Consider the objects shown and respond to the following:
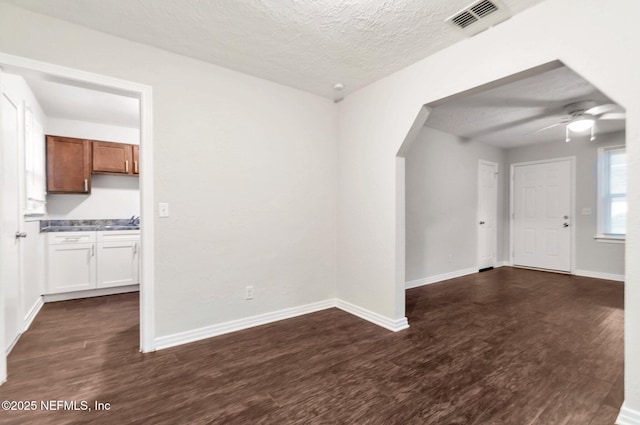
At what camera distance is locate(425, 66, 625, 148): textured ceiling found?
10.3 feet

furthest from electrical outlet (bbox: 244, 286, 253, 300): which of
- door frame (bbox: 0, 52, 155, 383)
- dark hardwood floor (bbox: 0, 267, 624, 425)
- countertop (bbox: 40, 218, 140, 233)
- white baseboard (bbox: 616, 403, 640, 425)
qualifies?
white baseboard (bbox: 616, 403, 640, 425)

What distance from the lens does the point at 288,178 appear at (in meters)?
3.26

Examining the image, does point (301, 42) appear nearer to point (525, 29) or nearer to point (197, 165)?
point (197, 165)

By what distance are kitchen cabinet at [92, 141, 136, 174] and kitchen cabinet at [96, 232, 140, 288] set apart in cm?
107

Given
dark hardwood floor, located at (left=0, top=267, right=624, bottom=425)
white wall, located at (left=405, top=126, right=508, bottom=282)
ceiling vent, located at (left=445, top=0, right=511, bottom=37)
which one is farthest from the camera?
white wall, located at (left=405, top=126, right=508, bottom=282)

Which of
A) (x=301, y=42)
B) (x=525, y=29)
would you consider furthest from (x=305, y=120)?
(x=525, y=29)

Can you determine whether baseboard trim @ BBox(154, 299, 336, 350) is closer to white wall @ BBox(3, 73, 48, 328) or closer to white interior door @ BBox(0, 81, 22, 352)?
white interior door @ BBox(0, 81, 22, 352)

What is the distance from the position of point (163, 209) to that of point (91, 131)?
3309mm

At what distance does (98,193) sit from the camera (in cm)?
470

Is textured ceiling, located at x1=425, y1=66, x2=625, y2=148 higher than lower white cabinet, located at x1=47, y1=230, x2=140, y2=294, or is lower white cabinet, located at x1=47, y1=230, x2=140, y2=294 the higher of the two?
textured ceiling, located at x1=425, y1=66, x2=625, y2=148

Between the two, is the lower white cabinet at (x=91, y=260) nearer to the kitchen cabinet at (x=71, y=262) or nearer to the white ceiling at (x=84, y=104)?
the kitchen cabinet at (x=71, y=262)

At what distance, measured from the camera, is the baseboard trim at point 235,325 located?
2.54 meters

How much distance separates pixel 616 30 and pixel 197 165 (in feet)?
9.99

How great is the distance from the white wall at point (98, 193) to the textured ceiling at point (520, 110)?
4.91 metres
